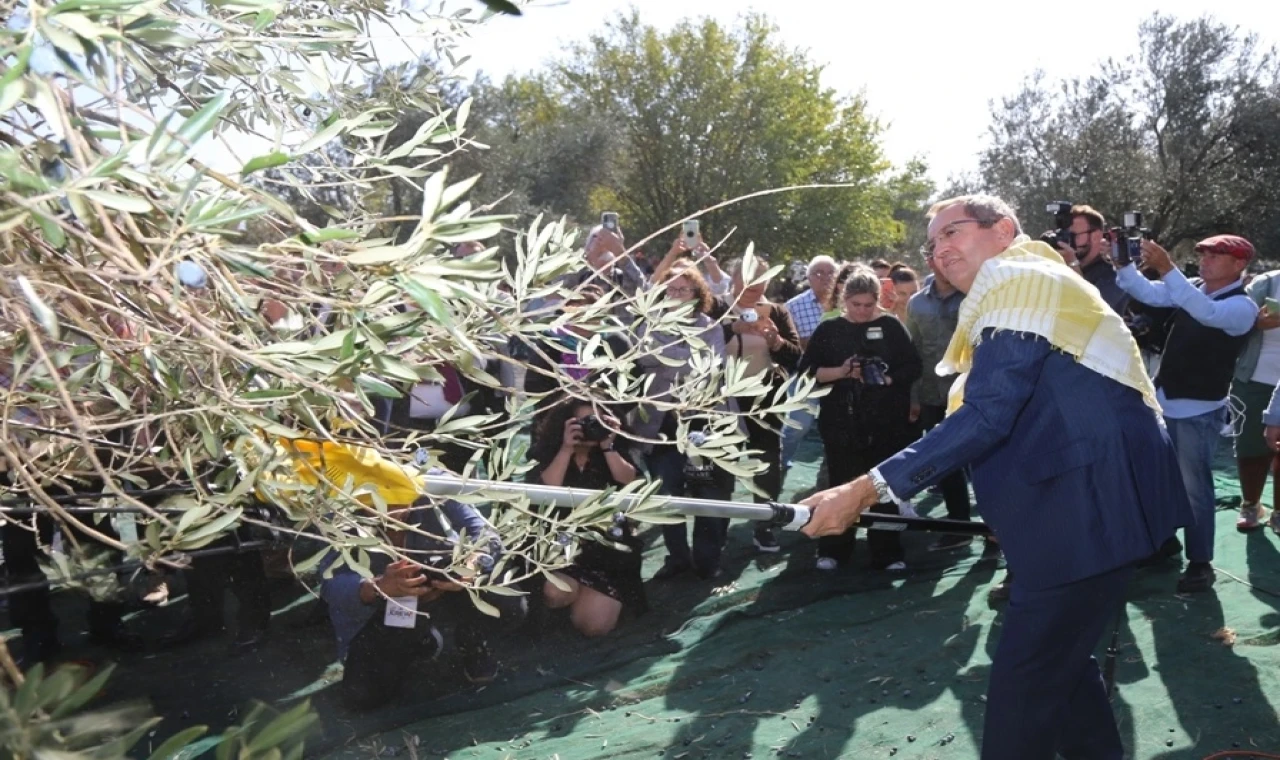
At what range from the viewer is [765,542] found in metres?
7.54

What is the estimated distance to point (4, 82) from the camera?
1065 mm

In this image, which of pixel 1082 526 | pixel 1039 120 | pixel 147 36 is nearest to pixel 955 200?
pixel 1082 526

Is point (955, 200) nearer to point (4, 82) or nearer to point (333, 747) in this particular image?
point (4, 82)

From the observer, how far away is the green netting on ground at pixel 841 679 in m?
4.48

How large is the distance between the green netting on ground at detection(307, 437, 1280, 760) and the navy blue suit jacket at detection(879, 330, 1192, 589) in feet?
4.42

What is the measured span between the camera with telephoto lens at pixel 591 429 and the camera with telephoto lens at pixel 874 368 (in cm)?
169

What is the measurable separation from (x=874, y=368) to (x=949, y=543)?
130cm

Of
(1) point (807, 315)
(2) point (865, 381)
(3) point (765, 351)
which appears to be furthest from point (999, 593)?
(1) point (807, 315)

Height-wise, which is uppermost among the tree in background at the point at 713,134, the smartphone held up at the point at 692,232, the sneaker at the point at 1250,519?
the tree in background at the point at 713,134

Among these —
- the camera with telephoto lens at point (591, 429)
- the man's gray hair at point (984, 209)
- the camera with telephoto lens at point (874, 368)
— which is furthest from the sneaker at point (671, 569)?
the man's gray hair at point (984, 209)

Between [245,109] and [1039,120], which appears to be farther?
[1039,120]

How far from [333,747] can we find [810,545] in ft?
12.0

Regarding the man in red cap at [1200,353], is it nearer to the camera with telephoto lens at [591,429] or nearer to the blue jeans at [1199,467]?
the blue jeans at [1199,467]

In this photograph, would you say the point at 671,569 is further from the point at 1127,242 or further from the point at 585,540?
the point at 1127,242
